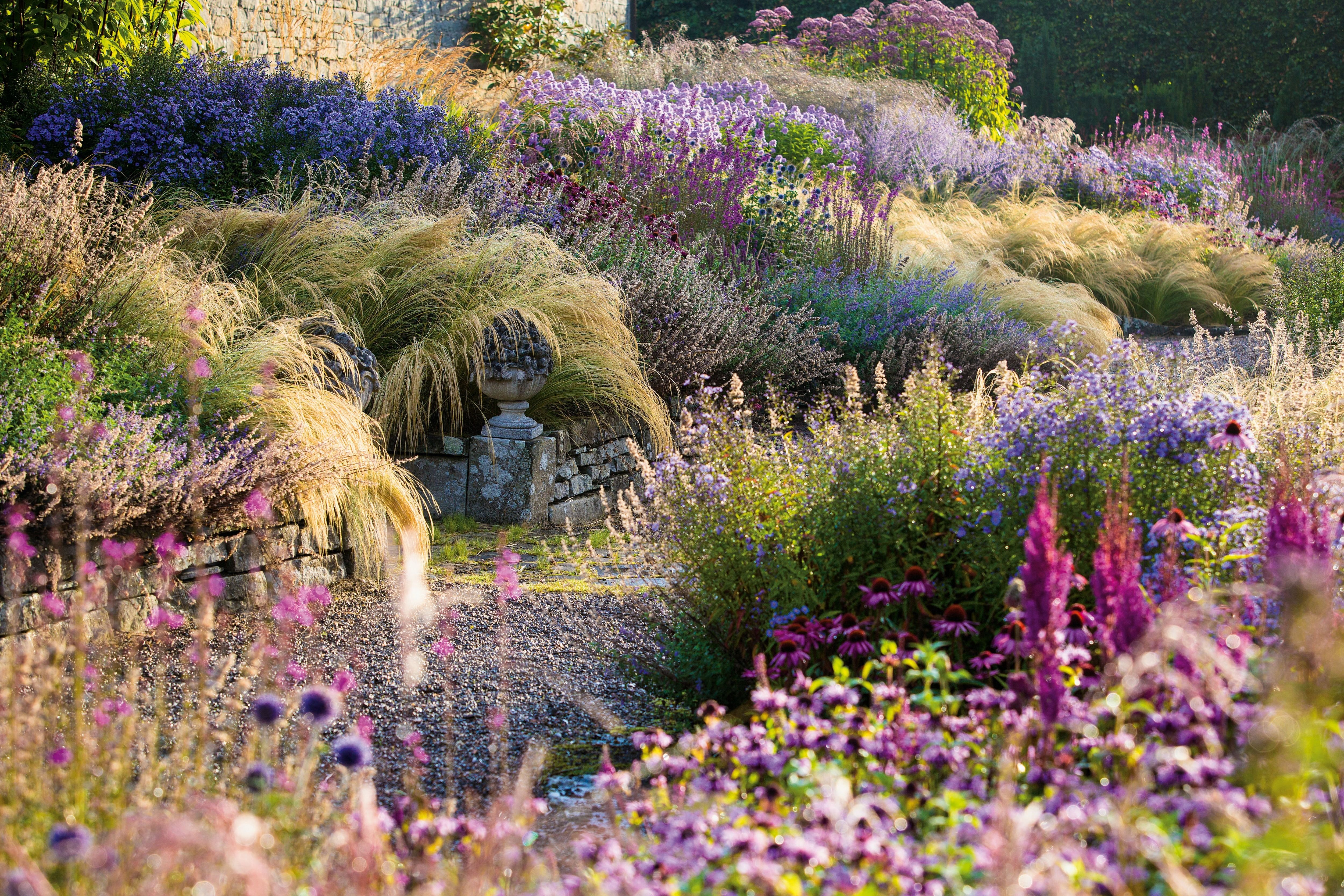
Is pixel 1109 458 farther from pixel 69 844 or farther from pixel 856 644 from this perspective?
pixel 69 844

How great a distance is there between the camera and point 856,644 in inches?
84.8

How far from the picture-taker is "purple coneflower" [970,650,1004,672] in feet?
6.63

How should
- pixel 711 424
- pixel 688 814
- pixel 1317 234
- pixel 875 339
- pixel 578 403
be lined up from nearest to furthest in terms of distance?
pixel 688 814
pixel 711 424
pixel 578 403
pixel 875 339
pixel 1317 234

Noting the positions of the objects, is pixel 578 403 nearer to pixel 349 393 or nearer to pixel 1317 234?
pixel 349 393

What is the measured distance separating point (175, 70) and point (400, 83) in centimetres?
260

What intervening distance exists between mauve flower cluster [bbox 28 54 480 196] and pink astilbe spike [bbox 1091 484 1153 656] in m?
4.43

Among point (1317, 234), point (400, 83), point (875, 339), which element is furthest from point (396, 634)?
point (1317, 234)

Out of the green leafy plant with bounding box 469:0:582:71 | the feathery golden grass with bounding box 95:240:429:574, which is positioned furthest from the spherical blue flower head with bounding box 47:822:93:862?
the green leafy plant with bounding box 469:0:582:71

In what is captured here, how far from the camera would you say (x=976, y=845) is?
1.42 metres

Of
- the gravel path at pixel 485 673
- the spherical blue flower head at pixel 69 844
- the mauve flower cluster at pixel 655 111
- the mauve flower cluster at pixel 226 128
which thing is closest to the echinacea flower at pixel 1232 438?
the gravel path at pixel 485 673

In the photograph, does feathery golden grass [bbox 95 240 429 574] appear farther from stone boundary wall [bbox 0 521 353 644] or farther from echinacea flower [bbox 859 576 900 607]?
echinacea flower [bbox 859 576 900 607]

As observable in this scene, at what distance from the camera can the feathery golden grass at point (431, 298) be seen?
15.4ft

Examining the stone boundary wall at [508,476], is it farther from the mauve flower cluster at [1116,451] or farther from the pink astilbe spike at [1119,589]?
the pink astilbe spike at [1119,589]

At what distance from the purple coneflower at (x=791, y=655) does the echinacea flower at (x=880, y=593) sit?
0.16m
